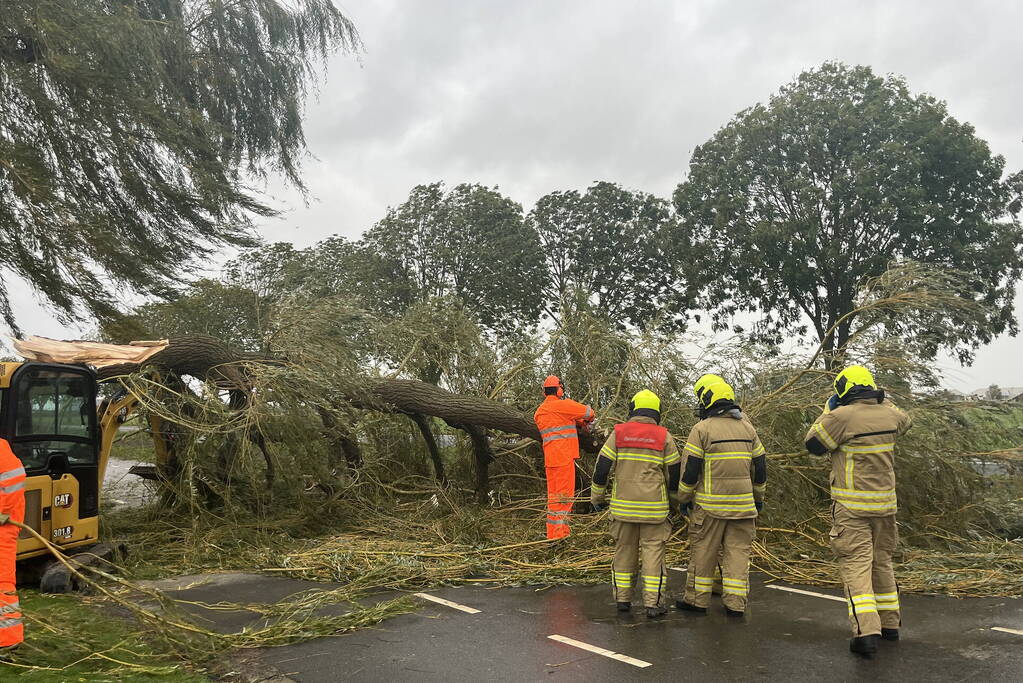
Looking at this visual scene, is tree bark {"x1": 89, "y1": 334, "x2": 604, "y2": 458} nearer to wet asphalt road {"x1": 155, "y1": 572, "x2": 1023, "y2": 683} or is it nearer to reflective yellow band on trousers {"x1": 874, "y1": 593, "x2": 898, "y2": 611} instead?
wet asphalt road {"x1": 155, "y1": 572, "x2": 1023, "y2": 683}

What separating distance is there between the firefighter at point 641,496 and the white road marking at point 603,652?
77cm

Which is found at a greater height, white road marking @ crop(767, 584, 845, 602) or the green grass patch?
the green grass patch

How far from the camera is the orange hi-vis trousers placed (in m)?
7.85

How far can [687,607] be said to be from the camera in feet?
19.1

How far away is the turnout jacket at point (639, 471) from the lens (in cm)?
581

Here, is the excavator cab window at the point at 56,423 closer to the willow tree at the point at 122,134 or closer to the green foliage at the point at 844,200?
the willow tree at the point at 122,134

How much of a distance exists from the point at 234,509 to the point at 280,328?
220 cm

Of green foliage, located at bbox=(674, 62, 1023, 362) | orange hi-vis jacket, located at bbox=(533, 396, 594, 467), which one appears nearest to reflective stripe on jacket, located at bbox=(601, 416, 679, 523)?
orange hi-vis jacket, located at bbox=(533, 396, 594, 467)

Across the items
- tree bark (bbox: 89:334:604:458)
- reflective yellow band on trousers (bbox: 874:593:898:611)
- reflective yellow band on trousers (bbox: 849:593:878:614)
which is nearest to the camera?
reflective yellow band on trousers (bbox: 849:593:878:614)

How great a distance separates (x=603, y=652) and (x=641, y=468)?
4.76ft

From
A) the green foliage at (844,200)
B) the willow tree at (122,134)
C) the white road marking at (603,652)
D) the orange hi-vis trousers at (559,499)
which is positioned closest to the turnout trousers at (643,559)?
the white road marking at (603,652)

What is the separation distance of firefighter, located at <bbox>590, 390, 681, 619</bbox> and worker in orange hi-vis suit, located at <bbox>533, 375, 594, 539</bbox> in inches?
78.0

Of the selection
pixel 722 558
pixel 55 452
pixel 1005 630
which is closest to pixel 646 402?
pixel 722 558

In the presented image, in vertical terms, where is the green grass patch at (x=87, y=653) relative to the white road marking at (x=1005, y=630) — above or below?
above
